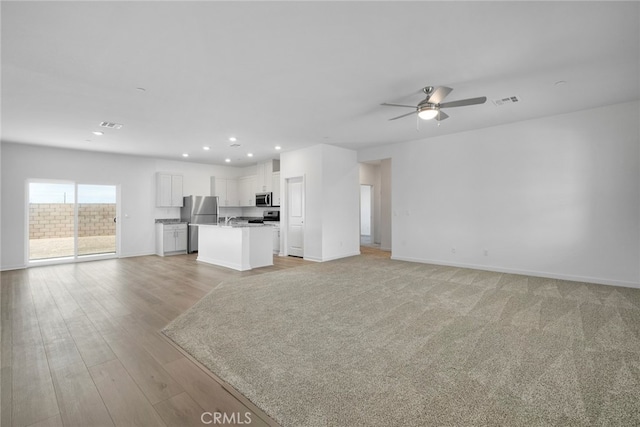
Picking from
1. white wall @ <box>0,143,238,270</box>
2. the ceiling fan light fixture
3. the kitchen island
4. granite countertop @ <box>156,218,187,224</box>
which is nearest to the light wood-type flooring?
the kitchen island

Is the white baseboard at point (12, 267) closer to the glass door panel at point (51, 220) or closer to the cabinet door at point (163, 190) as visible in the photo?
the glass door panel at point (51, 220)

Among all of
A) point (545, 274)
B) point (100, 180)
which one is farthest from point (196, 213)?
point (545, 274)

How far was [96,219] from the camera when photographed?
7.48 m

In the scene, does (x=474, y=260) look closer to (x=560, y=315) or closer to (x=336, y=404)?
(x=560, y=315)

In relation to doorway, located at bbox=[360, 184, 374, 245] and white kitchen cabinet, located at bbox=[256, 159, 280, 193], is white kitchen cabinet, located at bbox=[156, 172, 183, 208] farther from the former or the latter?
doorway, located at bbox=[360, 184, 374, 245]

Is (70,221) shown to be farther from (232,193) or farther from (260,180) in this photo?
(260,180)

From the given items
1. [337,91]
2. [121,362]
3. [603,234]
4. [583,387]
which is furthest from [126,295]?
[603,234]

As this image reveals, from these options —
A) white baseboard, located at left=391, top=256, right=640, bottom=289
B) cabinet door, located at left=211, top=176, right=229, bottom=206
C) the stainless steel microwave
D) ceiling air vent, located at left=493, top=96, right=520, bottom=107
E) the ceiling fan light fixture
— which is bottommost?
white baseboard, located at left=391, top=256, right=640, bottom=289

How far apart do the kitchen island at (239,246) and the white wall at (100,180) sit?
9.02 ft

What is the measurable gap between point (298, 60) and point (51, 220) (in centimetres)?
764

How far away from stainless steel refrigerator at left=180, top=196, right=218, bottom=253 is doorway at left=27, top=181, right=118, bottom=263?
184 cm

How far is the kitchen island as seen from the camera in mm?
5934

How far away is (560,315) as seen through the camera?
129 inches

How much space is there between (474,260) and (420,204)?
5.59 feet
